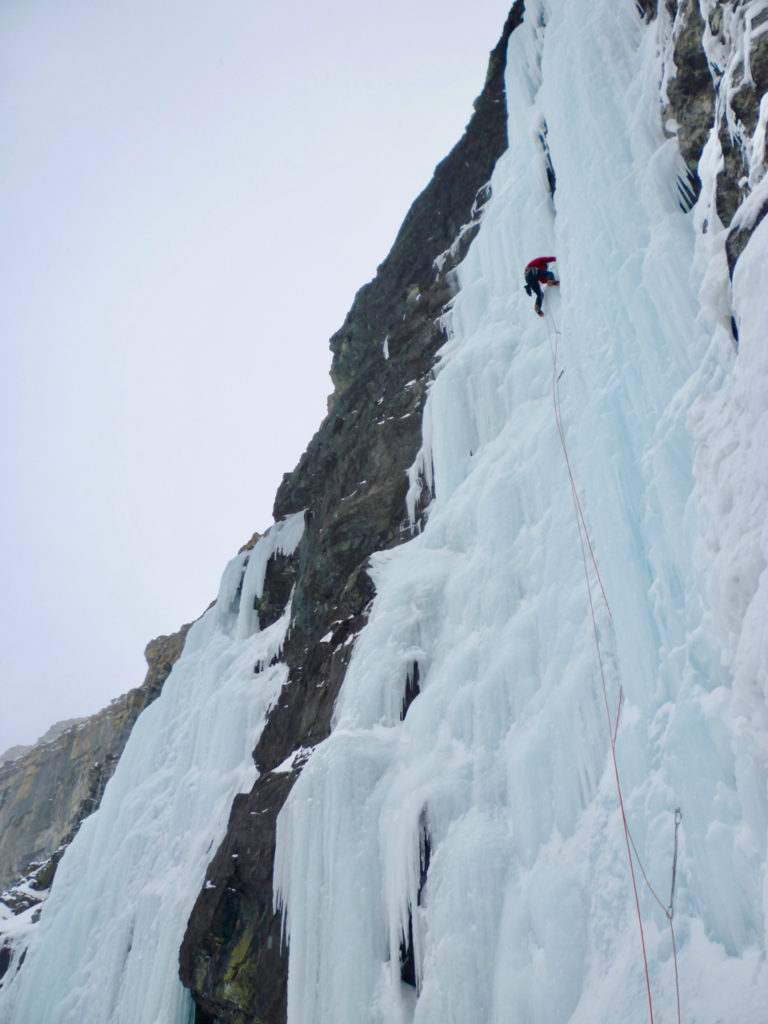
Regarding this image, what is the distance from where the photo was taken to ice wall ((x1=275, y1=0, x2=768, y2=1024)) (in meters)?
3.39

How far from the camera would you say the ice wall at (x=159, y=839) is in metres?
8.37

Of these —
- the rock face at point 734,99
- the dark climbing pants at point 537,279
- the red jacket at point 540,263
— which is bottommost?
the rock face at point 734,99

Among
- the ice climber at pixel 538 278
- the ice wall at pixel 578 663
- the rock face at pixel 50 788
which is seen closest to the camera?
Result: the ice wall at pixel 578 663

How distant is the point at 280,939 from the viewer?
648cm

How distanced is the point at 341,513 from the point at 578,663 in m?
5.33

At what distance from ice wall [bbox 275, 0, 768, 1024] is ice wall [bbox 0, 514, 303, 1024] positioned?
2755mm

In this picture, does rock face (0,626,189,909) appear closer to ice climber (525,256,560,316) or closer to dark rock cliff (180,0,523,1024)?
dark rock cliff (180,0,523,1024)

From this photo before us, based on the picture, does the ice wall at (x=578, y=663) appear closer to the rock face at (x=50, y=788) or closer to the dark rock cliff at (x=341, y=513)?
the dark rock cliff at (x=341, y=513)

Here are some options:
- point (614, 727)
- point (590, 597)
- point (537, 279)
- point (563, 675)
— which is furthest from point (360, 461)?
point (614, 727)

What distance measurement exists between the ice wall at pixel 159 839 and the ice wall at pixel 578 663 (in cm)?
275

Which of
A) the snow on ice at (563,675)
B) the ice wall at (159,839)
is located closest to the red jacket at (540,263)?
the snow on ice at (563,675)

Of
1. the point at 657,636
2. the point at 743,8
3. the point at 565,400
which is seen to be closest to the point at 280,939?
the point at 657,636

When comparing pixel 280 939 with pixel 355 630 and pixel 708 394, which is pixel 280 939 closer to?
pixel 355 630

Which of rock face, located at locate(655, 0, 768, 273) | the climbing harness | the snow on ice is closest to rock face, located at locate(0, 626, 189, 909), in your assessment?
the snow on ice
